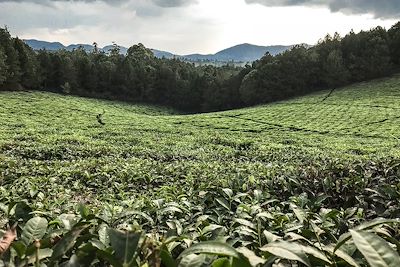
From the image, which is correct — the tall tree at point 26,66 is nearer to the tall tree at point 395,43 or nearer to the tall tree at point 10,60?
the tall tree at point 10,60

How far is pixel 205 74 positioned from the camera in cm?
7406

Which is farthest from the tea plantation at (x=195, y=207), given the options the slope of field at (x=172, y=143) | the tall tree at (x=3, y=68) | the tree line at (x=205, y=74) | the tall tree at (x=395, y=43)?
the tall tree at (x=395, y=43)

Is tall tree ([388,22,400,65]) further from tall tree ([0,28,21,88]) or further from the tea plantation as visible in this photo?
tall tree ([0,28,21,88])

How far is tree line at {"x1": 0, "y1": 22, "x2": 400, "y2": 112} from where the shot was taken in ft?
204

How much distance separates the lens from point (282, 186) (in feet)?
14.2

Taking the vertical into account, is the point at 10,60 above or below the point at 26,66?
above

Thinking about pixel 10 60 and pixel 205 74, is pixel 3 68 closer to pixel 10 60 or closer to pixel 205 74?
pixel 10 60

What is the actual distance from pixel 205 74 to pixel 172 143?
5285cm

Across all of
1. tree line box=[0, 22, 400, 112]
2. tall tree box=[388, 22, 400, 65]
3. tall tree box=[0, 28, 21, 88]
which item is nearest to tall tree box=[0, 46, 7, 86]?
tree line box=[0, 22, 400, 112]

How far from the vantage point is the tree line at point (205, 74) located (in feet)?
204

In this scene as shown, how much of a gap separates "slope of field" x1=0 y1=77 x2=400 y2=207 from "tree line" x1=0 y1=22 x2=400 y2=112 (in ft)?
17.0

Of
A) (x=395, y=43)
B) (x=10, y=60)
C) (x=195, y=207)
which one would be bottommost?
(x=195, y=207)

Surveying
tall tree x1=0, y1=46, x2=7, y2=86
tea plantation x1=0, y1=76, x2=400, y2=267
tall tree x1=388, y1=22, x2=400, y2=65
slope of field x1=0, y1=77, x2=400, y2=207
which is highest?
tall tree x1=388, y1=22, x2=400, y2=65

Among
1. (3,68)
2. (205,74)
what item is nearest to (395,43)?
(205,74)
